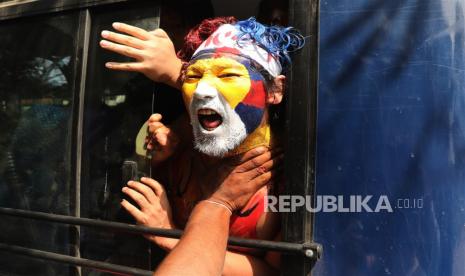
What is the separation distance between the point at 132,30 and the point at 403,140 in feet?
3.63

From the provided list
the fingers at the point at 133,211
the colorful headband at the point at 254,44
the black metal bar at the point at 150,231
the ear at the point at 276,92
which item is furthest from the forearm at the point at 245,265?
the colorful headband at the point at 254,44

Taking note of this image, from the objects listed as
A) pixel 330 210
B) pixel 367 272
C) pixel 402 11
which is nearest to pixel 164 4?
pixel 402 11

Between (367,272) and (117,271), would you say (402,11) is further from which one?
(117,271)

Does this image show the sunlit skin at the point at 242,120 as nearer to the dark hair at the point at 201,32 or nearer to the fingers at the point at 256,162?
the fingers at the point at 256,162

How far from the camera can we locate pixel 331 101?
1562mm

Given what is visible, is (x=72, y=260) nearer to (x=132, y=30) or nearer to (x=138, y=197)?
(x=138, y=197)

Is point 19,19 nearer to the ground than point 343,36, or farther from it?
farther from it

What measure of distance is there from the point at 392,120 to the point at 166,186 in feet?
3.46

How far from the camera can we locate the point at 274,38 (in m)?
1.79

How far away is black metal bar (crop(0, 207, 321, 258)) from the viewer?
4.93 feet

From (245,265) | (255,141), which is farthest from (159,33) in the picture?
(245,265)

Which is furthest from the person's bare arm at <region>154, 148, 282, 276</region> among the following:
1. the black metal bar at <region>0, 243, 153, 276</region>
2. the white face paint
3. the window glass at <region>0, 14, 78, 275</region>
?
the window glass at <region>0, 14, 78, 275</region>

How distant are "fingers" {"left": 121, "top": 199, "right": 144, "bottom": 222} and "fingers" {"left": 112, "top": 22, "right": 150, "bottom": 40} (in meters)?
0.67

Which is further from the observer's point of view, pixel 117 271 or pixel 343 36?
pixel 117 271
